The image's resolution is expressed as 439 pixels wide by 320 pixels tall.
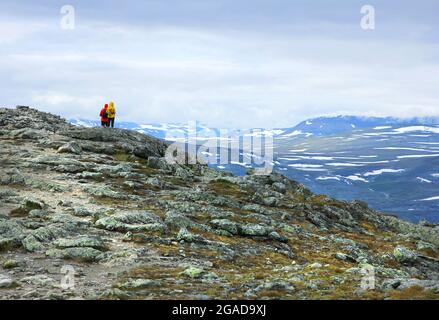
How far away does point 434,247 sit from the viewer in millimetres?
49969

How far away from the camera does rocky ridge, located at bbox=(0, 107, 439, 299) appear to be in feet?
74.5

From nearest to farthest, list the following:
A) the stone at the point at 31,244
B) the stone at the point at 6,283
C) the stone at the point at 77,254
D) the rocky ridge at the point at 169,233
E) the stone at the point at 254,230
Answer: the stone at the point at 6,283
the rocky ridge at the point at 169,233
the stone at the point at 77,254
the stone at the point at 31,244
the stone at the point at 254,230

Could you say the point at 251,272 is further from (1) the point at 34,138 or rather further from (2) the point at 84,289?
(1) the point at 34,138

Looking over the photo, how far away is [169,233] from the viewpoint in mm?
33812

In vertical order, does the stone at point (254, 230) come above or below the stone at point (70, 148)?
below

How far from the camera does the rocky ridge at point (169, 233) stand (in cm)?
2272

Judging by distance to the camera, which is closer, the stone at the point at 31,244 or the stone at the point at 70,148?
the stone at the point at 31,244

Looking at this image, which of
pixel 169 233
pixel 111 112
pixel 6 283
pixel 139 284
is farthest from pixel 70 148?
pixel 139 284

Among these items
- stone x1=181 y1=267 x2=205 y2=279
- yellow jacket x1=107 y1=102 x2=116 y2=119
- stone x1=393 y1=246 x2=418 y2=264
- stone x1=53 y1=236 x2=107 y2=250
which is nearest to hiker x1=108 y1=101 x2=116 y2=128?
yellow jacket x1=107 y1=102 x2=116 y2=119

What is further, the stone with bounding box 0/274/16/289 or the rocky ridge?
the rocky ridge

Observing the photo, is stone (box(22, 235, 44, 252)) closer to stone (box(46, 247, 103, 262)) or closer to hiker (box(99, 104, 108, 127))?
stone (box(46, 247, 103, 262))

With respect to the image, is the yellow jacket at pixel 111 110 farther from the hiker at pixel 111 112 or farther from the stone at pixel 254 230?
the stone at pixel 254 230

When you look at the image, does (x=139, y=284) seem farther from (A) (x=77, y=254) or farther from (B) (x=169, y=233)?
(B) (x=169, y=233)

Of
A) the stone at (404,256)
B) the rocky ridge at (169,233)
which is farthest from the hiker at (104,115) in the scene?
the stone at (404,256)
